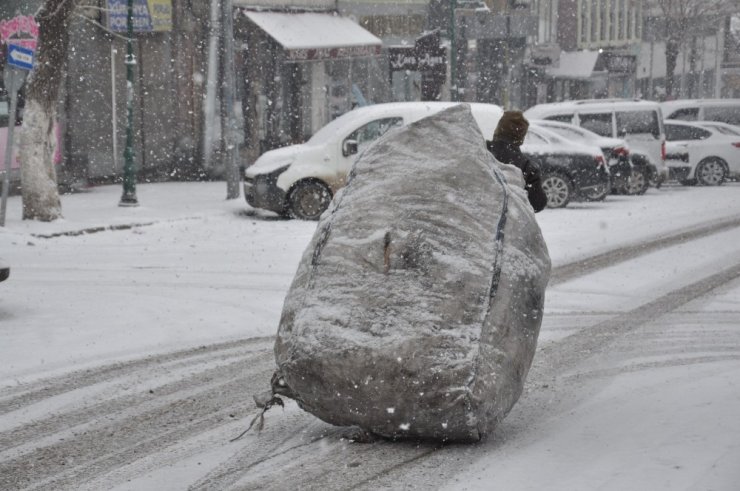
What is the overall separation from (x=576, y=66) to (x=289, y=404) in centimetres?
4514

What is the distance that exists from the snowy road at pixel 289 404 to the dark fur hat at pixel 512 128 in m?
1.56

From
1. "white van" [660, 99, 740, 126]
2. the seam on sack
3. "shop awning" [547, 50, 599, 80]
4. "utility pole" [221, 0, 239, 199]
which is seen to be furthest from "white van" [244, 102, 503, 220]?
"shop awning" [547, 50, 599, 80]

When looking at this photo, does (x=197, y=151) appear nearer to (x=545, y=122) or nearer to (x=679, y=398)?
(x=545, y=122)

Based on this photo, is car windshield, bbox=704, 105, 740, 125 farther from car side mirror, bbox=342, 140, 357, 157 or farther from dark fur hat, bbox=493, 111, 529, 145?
dark fur hat, bbox=493, 111, 529, 145

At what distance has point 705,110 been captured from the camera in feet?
98.7

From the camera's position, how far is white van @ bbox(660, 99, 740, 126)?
97.9 ft

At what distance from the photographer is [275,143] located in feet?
105

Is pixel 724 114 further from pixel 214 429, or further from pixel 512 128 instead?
pixel 214 429

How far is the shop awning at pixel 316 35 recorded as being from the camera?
99.8 ft

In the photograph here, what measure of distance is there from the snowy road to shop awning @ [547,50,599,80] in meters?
36.0

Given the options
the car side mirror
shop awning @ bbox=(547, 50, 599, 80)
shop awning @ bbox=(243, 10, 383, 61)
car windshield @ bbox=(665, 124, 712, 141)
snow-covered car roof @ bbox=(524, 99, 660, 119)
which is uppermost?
shop awning @ bbox=(243, 10, 383, 61)

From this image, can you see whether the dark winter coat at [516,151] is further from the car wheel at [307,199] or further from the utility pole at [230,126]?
the utility pole at [230,126]

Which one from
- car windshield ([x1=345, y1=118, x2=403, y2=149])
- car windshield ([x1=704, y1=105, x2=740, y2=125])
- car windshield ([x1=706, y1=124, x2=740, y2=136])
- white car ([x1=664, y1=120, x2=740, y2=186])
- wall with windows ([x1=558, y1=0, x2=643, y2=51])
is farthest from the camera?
wall with windows ([x1=558, y1=0, x2=643, y2=51])

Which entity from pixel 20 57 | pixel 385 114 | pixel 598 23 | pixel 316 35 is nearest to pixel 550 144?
pixel 385 114
